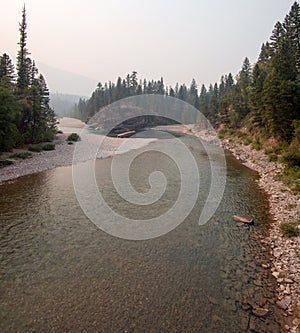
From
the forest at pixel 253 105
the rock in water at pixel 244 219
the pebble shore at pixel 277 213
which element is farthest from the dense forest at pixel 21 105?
the rock in water at pixel 244 219

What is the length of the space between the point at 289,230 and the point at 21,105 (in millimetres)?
36082

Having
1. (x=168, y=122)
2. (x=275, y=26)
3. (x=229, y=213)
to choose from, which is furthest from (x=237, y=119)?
(x=168, y=122)

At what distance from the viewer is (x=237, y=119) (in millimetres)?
57594

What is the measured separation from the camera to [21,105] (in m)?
33.2

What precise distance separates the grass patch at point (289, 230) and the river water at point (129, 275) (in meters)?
1.40

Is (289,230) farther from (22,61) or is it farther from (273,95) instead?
(22,61)

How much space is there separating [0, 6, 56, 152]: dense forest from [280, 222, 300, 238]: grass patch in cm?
2944

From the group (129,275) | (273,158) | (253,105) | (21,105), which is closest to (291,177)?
(273,158)

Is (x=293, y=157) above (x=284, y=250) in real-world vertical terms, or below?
above

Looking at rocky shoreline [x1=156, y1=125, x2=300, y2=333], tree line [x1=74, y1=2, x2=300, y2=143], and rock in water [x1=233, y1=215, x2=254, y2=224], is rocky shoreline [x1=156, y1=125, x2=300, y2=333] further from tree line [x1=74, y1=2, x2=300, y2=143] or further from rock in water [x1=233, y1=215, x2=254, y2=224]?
tree line [x1=74, y1=2, x2=300, y2=143]

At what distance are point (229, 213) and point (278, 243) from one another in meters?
4.62

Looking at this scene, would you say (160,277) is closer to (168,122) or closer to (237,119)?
(237,119)

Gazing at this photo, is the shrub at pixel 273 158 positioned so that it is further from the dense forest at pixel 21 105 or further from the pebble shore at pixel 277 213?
the dense forest at pixel 21 105

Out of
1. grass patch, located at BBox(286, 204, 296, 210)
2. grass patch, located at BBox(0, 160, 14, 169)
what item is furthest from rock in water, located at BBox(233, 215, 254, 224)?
grass patch, located at BBox(0, 160, 14, 169)
